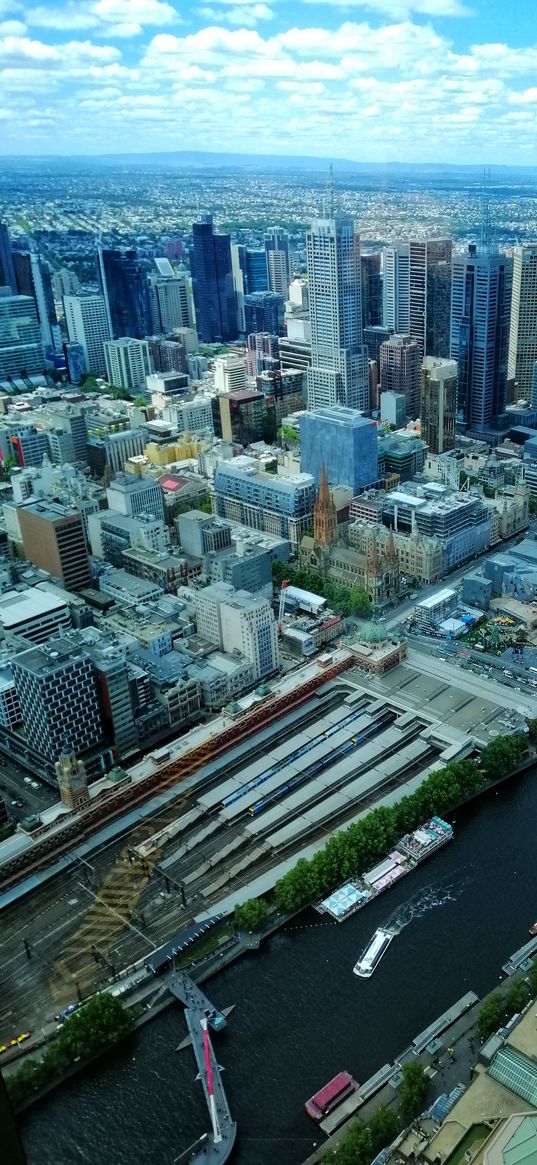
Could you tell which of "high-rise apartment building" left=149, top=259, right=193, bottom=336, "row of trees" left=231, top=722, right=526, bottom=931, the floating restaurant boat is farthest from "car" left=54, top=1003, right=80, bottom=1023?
"high-rise apartment building" left=149, top=259, right=193, bottom=336

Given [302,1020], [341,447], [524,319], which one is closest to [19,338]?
[341,447]

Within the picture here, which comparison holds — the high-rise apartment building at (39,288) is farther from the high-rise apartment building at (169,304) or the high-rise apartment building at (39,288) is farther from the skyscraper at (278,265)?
the skyscraper at (278,265)

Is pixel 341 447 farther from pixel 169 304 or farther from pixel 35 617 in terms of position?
pixel 169 304

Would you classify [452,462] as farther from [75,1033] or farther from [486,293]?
[75,1033]

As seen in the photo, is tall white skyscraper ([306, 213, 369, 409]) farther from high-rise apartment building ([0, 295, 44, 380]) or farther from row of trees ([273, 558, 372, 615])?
high-rise apartment building ([0, 295, 44, 380])

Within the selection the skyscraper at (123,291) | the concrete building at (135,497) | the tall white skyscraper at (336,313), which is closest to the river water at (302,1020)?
the concrete building at (135,497)

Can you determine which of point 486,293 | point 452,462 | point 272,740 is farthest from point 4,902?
point 486,293
